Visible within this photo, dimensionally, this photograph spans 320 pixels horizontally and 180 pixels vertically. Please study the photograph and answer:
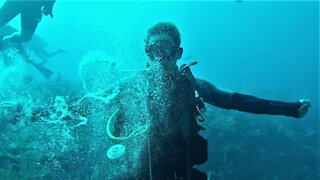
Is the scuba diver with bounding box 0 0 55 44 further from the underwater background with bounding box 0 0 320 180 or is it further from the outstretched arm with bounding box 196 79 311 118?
the outstretched arm with bounding box 196 79 311 118

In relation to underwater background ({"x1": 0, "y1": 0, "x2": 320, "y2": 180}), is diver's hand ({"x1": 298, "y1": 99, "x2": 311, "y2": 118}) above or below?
below

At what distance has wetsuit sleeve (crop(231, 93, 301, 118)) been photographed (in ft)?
11.4

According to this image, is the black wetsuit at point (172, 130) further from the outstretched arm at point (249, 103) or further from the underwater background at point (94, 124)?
the underwater background at point (94, 124)

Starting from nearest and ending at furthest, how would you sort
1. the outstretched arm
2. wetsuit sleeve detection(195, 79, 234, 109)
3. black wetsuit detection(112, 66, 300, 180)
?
black wetsuit detection(112, 66, 300, 180)
the outstretched arm
wetsuit sleeve detection(195, 79, 234, 109)

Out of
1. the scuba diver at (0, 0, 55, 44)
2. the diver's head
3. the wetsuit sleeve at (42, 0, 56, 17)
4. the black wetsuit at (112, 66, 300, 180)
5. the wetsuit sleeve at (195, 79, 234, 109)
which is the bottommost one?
the black wetsuit at (112, 66, 300, 180)

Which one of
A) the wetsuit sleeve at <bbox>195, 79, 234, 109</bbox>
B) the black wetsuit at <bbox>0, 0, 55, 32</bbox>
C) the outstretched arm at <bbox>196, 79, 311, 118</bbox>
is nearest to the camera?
the outstretched arm at <bbox>196, 79, 311, 118</bbox>

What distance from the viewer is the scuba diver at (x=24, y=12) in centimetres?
741

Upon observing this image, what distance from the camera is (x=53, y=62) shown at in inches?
1553

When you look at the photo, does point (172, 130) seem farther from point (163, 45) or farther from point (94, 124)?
point (94, 124)

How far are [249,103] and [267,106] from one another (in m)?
0.19

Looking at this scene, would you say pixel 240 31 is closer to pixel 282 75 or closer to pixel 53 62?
pixel 282 75

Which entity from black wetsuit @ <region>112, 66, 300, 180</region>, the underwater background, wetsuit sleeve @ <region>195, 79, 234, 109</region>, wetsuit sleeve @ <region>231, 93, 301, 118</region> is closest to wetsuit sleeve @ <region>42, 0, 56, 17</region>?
the underwater background

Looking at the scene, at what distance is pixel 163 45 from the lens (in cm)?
338

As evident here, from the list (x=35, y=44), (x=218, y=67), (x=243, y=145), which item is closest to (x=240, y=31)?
(x=218, y=67)
